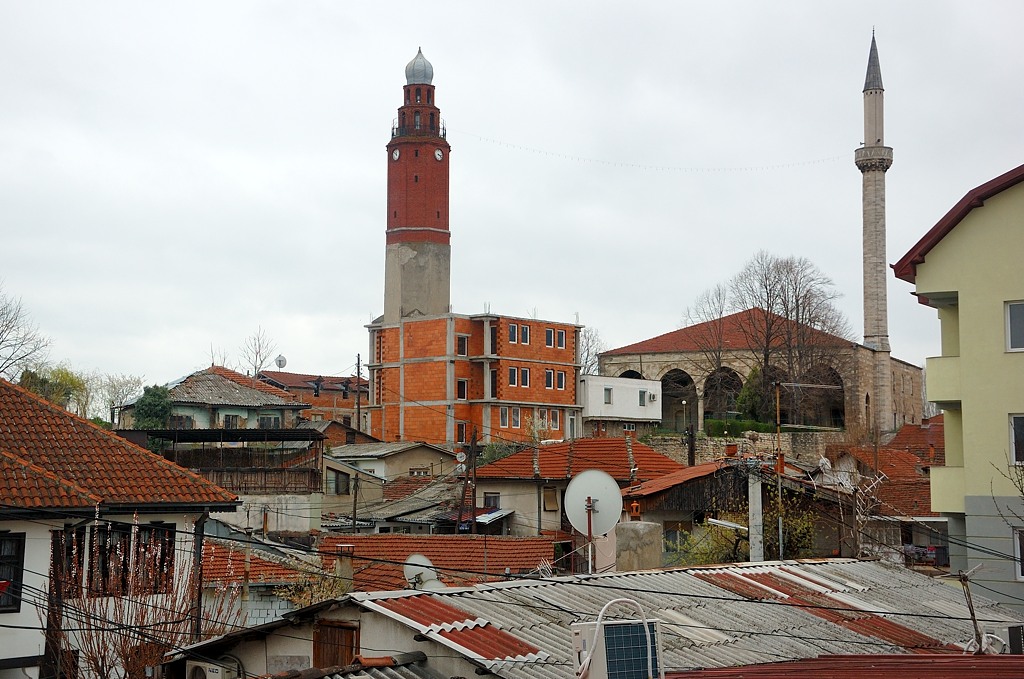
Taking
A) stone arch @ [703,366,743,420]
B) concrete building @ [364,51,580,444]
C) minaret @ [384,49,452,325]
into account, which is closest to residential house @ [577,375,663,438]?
concrete building @ [364,51,580,444]

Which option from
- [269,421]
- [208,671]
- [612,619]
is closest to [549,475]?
[269,421]

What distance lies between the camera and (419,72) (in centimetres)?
8575

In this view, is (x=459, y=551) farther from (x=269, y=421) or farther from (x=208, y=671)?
(x=269, y=421)

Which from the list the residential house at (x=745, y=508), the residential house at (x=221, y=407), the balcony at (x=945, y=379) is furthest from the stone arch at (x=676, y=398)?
the balcony at (x=945, y=379)

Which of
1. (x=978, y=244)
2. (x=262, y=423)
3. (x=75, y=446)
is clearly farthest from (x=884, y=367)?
(x=75, y=446)

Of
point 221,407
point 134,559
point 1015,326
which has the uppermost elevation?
point 1015,326

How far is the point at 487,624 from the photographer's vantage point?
38.7 feet

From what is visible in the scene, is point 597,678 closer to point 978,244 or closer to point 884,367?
point 978,244

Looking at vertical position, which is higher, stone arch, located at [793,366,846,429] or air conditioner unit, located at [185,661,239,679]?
stone arch, located at [793,366,846,429]

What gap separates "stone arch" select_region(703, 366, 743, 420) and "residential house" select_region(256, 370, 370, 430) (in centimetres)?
2530

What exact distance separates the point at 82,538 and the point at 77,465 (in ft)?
5.33

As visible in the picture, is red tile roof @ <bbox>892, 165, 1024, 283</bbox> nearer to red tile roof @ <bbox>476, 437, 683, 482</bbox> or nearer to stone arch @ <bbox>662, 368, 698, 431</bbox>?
red tile roof @ <bbox>476, 437, 683, 482</bbox>

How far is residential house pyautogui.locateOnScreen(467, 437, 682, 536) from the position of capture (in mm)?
40188

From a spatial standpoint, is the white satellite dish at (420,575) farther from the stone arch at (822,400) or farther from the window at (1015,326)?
the stone arch at (822,400)
